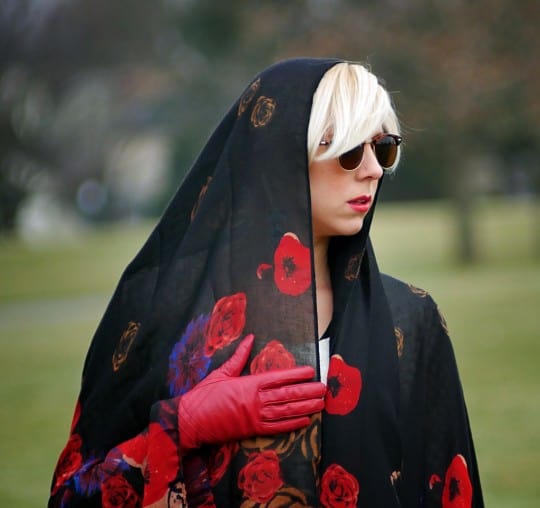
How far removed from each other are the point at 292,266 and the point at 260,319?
0.44 ft

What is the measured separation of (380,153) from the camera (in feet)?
7.52

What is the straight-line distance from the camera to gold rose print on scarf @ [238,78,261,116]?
2307 millimetres

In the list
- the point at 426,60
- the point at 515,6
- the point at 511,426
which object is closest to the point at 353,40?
the point at 426,60

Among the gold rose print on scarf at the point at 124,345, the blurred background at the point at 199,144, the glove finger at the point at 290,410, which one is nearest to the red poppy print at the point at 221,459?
the glove finger at the point at 290,410

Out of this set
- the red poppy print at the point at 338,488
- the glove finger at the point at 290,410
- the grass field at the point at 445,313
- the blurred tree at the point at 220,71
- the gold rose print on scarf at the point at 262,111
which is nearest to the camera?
the glove finger at the point at 290,410

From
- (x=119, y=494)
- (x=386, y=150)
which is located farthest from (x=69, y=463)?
(x=386, y=150)

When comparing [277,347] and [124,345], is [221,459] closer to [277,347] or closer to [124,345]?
[277,347]

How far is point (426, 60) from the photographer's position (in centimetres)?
1930

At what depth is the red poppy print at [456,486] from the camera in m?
2.34

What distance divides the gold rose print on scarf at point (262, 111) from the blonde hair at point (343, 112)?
10cm

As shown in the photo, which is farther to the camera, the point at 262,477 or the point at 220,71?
the point at 220,71

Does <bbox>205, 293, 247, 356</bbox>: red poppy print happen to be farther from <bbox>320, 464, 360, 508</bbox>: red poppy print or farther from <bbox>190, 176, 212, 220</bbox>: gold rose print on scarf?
<bbox>320, 464, 360, 508</bbox>: red poppy print

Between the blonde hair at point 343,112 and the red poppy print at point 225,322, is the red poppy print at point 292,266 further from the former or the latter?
the blonde hair at point 343,112

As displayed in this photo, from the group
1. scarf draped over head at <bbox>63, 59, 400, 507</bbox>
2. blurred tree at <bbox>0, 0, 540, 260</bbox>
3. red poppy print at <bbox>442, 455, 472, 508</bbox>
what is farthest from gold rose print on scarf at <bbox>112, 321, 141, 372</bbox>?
blurred tree at <bbox>0, 0, 540, 260</bbox>
